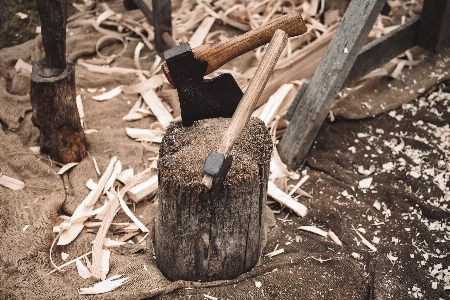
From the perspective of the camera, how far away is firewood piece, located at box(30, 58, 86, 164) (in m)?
3.16

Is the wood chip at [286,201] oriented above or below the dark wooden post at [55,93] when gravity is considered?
below

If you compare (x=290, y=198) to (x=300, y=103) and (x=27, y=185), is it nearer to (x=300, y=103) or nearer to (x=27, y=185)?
(x=300, y=103)

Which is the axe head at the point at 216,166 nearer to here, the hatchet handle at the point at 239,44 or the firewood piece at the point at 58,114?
the hatchet handle at the point at 239,44

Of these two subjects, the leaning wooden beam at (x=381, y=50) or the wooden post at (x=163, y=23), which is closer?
the leaning wooden beam at (x=381, y=50)

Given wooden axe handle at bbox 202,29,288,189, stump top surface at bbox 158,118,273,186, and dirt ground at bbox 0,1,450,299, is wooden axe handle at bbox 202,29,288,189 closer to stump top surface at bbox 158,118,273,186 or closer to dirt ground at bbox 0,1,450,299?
stump top surface at bbox 158,118,273,186

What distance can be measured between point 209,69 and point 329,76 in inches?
43.0

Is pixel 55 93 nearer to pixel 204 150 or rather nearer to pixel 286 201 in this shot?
pixel 204 150

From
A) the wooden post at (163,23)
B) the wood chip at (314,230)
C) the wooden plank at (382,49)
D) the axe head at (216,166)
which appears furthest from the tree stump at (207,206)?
the wooden post at (163,23)

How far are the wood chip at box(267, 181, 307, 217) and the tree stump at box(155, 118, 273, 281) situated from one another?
564 mm

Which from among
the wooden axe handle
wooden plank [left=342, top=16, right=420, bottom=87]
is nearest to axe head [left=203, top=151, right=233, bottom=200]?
the wooden axe handle

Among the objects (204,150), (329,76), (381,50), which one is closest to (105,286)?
(204,150)

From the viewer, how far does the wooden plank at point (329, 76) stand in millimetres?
3361

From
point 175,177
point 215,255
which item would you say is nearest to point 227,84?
point 175,177

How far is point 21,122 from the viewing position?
12.5 feet
